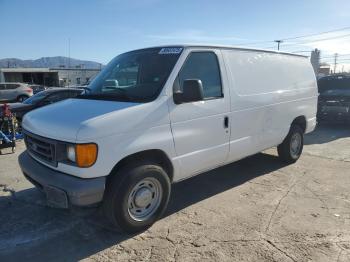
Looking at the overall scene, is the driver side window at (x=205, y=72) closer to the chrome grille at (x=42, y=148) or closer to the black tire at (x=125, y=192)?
the black tire at (x=125, y=192)

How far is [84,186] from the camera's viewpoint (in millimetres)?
3309

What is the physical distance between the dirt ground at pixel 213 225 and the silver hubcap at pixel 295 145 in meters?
0.62

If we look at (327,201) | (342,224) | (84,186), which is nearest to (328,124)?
(327,201)

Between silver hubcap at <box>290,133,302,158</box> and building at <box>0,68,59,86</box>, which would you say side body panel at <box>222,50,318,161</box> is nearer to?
silver hubcap at <box>290,133,302,158</box>

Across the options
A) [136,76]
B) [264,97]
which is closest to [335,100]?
[264,97]

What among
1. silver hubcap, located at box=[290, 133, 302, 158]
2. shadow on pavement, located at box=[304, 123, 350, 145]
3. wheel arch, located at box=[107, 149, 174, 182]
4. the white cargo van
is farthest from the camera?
shadow on pavement, located at box=[304, 123, 350, 145]

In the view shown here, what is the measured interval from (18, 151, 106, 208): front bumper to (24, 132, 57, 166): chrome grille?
0.51ft

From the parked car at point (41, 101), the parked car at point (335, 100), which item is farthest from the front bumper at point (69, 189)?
the parked car at point (335, 100)

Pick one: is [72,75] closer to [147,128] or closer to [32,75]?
[32,75]

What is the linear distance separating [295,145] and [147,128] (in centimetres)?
401

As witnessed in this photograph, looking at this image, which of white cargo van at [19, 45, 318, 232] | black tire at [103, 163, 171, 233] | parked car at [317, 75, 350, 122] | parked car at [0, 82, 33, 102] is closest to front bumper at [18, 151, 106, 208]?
white cargo van at [19, 45, 318, 232]

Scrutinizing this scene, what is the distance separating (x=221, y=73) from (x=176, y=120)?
1.12 m

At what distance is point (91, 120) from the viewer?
340 cm

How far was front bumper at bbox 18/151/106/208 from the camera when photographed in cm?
329
